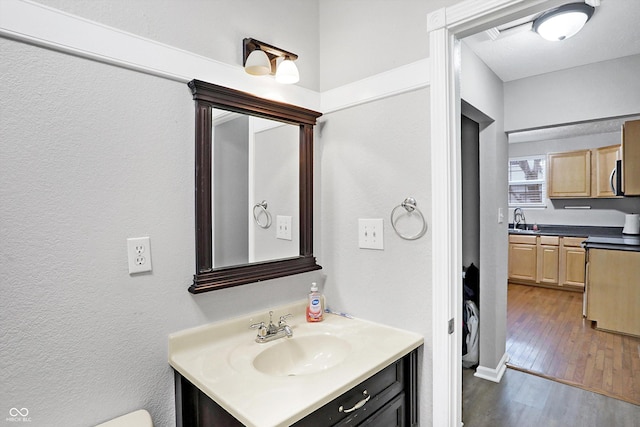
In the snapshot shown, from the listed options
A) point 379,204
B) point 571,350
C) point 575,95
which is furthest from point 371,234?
point 571,350

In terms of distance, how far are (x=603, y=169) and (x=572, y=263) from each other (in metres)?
1.43

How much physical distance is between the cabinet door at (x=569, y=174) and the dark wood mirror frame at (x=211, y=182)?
17.2ft

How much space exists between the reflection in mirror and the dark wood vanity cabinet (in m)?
0.48

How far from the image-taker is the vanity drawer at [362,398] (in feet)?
3.10

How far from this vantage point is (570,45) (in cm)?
225

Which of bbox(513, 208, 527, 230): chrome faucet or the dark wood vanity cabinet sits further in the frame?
bbox(513, 208, 527, 230): chrome faucet

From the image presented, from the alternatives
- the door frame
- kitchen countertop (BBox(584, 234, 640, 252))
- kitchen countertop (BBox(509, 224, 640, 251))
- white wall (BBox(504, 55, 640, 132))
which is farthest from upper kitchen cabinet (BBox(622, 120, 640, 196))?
the door frame

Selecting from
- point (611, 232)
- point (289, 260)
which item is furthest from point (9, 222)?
point (611, 232)

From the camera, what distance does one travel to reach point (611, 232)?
16.1ft

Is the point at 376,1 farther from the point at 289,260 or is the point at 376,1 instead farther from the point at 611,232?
the point at 611,232

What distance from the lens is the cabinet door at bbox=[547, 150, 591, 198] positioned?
4938 millimetres

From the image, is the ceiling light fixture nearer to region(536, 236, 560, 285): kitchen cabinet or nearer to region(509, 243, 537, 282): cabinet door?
region(536, 236, 560, 285): kitchen cabinet

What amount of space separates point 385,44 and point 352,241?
901 mm

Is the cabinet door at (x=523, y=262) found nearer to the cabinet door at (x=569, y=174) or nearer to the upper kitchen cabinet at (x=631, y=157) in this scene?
the cabinet door at (x=569, y=174)
